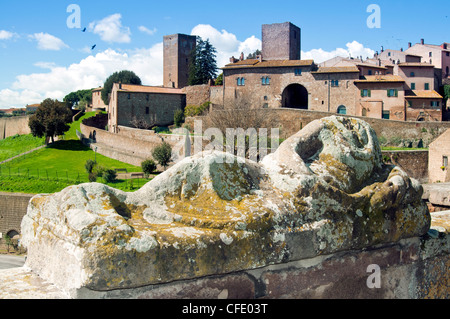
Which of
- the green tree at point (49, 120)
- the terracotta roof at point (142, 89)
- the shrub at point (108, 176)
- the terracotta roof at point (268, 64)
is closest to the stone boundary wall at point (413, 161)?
the terracotta roof at point (268, 64)

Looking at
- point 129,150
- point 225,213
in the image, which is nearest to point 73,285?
point 225,213

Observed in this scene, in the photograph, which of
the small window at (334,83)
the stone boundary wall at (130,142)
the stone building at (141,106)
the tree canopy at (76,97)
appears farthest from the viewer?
the tree canopy at (76,97)

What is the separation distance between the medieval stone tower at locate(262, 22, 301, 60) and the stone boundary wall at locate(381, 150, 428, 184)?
2675cm

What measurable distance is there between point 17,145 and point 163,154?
27.8 metres

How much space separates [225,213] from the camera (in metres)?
3.75

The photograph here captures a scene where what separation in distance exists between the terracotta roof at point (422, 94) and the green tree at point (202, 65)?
28244 millimetres

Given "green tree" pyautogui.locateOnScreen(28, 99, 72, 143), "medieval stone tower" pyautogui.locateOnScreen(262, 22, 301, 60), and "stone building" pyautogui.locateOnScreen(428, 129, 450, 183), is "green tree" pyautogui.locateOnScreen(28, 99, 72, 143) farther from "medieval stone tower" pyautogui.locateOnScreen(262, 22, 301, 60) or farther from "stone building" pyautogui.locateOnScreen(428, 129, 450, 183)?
"stone building" pyautogui.locateOnScreen(428, 129, 450, 183)

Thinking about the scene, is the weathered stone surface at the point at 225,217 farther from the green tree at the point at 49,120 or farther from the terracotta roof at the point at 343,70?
the green tree at the point at 49,120

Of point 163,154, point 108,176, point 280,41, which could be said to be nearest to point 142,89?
point 280,41

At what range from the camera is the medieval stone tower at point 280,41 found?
59.7 meters

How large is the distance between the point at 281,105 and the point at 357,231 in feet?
171

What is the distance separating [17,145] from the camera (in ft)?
188

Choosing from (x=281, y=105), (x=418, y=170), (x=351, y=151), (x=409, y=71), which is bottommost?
(x=418, y=170)
